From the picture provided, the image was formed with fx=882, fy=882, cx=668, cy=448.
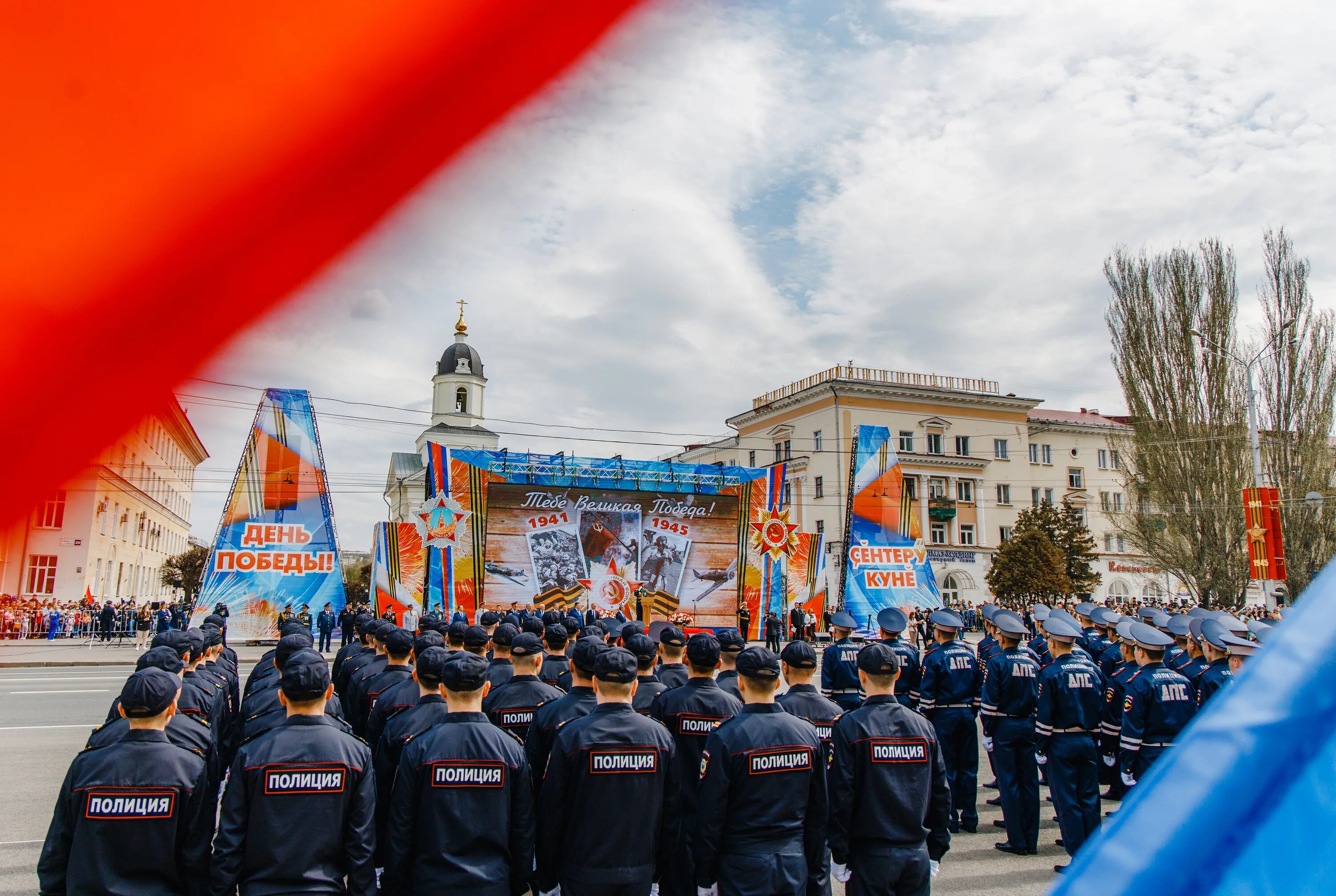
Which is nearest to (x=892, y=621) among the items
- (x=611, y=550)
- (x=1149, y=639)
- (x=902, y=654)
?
(x=902, y=654)

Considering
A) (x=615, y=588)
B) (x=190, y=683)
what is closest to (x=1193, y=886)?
(x=190, y=683)

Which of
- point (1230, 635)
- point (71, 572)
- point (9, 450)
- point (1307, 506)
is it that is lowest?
point (1230, 635)

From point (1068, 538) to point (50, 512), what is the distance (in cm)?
4989

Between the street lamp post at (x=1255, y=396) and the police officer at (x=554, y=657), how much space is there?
71.0 feet

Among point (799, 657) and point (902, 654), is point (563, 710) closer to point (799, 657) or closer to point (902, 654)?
point (799, 657)

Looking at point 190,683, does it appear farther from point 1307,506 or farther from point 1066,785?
point 1307,506

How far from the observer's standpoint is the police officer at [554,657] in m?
8.44

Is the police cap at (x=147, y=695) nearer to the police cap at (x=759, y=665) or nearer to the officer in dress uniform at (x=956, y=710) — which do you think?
the police cap at (x=759, y=665)

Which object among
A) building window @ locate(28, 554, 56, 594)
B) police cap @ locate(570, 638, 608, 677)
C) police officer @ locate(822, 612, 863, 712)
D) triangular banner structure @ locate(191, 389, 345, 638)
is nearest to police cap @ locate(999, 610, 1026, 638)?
police officer @ locate(822, 612, 863, 712)

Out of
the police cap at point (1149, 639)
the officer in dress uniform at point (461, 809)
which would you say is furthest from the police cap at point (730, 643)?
the police cap at point (1149, 639)

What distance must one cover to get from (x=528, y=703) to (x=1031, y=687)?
5.03 metres

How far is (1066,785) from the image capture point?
25.5ft

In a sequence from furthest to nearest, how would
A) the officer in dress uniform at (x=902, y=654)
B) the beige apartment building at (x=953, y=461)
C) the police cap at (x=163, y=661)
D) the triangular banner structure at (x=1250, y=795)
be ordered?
1. the beige apartment building at (x=953, y=461)
2. the officer in dress uniform at (x=902, y=654)
3. the police cap at (x=163, y=661)
4. the triangular banner structure at (x=1250, y=795)

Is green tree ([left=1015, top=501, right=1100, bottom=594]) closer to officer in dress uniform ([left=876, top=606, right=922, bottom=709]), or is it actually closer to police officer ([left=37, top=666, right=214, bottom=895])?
officer in dress uniform ([left=876, top=606, right=922, bottom=709])
